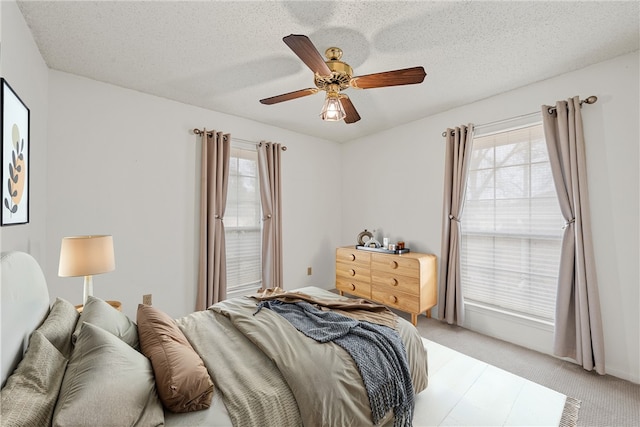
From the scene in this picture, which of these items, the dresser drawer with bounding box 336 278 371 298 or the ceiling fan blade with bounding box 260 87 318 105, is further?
the dresser drawer with bounding box 336 278 371 298

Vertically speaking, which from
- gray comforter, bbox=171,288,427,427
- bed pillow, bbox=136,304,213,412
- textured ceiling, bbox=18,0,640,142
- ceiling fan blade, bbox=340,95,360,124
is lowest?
gray comforter, bbox=171,288,427,427

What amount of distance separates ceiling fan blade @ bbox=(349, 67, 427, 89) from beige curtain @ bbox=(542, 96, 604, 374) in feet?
5.14

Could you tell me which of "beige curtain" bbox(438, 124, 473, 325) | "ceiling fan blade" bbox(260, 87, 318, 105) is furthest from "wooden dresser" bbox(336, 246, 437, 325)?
"ceiling fan blade" bbox(260, 87, 318, 105)

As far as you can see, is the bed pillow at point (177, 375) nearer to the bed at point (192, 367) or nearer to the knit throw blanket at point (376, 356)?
the bed at point (192, 367)

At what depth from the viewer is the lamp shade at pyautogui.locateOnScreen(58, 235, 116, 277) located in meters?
1.93

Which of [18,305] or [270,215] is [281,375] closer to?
[18,305]

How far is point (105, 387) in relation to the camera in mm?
958

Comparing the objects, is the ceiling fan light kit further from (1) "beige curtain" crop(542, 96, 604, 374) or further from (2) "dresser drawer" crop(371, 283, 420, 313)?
(2) "dresser drawer" crop(371, 283, 420, 313)

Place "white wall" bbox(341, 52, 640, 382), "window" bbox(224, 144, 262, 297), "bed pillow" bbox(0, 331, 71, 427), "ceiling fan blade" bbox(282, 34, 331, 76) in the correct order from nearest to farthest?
"bed pillow" bbox(0, 331, 71, 427) < "ceiling fan blade" bbox(282, 34, 331, 76) < "white wall" bbox(341, 52, 640, 382) < "window" bbox(224, 144, 262, 297)

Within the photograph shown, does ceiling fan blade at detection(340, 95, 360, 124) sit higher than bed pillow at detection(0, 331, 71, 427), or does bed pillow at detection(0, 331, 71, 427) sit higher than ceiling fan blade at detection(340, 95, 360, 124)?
ceiling fan blade at detection(340, 95, 360, 124)

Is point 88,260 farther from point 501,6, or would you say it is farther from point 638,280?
point 638,280

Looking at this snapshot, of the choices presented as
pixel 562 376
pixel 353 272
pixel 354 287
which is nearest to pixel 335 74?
pixel 353 272

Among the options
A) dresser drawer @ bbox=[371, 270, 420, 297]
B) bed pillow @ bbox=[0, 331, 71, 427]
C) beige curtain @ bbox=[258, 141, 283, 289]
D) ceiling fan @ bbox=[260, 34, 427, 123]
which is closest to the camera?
bed pillow @ bbox=[0, 331, 71, 427]

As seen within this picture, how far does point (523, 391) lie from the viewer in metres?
2.09
